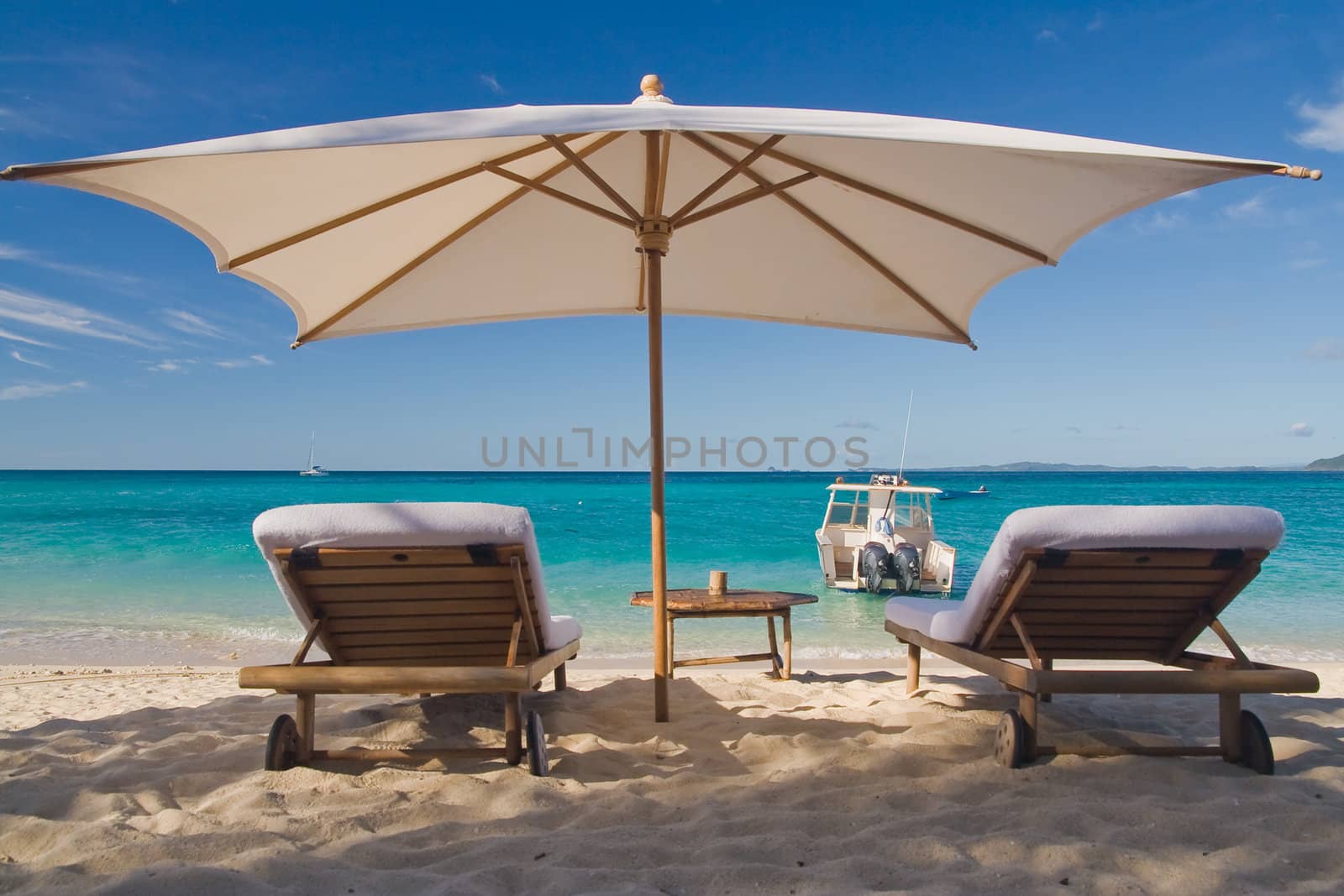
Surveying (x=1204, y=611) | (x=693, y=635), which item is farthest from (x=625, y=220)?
(x=693, y=635)

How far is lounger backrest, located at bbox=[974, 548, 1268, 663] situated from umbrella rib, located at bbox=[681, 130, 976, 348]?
186cm

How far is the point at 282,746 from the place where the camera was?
8.57ft

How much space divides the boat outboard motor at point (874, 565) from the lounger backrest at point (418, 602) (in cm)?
922

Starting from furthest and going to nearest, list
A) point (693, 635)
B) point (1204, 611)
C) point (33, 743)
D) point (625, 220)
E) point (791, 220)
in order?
point (693, 635), point (791, 220), point (625, 220), point (33, 743), point (1204, 611)

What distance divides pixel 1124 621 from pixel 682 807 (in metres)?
1.72

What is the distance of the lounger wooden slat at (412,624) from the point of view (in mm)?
2484

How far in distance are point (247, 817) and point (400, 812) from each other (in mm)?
409

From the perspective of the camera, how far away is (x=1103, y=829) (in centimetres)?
207

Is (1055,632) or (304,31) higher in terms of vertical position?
(304,31)

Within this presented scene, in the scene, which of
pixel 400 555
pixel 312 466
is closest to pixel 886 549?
pixel 400 555

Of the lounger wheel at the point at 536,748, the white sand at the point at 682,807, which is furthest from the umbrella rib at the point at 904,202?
the lounger wheel at the point at 536,748

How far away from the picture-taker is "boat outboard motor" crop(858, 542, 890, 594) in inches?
452

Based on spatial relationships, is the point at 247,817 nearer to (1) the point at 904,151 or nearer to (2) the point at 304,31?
(1) the point at 904,151

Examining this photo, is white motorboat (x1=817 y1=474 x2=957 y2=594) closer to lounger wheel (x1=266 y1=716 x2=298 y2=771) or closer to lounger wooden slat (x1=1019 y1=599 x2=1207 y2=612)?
lounger wooden slat (x1=1019 y1=599 x2=1207 y2=612)
